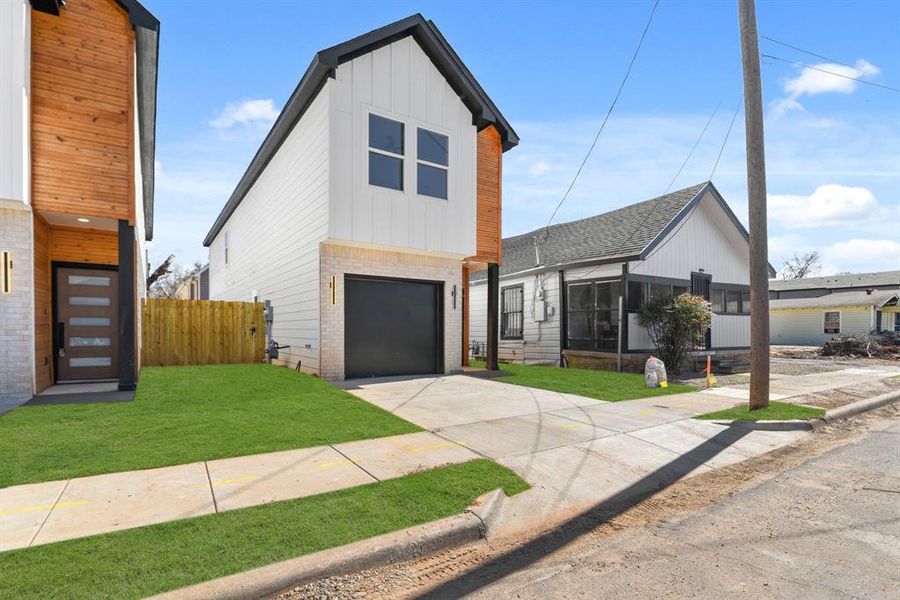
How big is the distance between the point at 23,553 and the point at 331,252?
26.8ft

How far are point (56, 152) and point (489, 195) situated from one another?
948cm

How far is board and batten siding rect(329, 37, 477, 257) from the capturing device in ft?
33.5

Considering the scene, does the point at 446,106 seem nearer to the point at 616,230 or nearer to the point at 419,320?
the point at 419,320

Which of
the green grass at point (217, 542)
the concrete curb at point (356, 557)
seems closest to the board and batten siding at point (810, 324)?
the concrete curb at point (356, 557)

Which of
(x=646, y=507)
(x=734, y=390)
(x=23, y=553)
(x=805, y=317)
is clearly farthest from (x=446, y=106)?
(x=805, y=317)

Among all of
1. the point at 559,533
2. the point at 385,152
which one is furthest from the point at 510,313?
the point at 559,533

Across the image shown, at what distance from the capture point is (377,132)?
35.7 feet

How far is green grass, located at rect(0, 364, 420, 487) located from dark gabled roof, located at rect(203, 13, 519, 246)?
22.4 ft

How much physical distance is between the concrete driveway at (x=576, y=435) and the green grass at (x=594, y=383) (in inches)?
18.1

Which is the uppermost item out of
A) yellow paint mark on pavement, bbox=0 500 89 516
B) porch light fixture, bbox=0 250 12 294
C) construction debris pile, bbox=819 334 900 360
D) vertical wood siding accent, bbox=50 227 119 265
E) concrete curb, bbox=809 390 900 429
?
vertical wood siding accent, bbox=50 227 119 265

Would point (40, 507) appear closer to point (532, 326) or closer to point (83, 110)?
point (83, 110)

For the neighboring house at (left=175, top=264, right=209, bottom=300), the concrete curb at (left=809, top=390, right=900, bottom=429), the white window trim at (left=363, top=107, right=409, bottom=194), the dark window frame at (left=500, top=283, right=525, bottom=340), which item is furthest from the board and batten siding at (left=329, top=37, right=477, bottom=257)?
the neighboring house at (left=175, top=264, right=209, bottom=300)

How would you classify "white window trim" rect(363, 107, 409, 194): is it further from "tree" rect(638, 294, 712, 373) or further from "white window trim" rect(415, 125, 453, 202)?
"tree" rect(638, 294, 712, 373)

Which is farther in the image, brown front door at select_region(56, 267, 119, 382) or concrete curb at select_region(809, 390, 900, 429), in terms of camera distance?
brown front door at select_region(56, 267, 119, 382)
